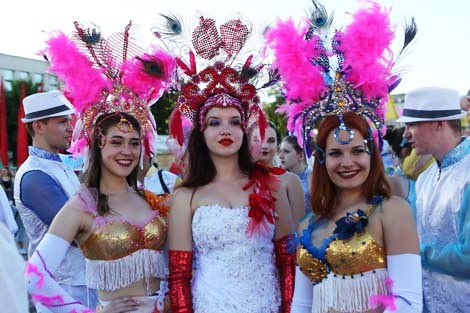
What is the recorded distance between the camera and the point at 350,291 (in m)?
2.84

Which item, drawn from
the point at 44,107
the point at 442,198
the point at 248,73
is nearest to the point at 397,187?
the point at 442,198

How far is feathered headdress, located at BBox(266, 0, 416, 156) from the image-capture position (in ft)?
10.4

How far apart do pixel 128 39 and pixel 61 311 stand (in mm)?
1715

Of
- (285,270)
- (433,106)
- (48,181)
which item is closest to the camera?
(285,270)

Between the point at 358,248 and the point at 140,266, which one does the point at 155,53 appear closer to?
the point at 140,266

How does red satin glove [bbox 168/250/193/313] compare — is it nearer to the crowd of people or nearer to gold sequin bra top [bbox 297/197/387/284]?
the crowd of people

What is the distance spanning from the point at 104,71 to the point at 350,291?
6.80 feet

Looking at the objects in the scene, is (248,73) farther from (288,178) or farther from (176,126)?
(288,178)

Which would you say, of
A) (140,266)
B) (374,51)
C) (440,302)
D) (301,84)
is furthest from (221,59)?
(440,302)

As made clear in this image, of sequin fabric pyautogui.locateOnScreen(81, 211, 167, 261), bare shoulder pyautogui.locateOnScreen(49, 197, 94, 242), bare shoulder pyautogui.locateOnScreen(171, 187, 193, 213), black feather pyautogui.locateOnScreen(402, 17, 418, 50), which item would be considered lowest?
sequin fabric pyautogui.locateOnScreen(81, 211, 167, 261)

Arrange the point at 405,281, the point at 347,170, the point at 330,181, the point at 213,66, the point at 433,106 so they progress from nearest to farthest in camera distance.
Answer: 1. the point at 405,281
2. the point at 347,170
3. the point at 330,181
4. the point at 213,66
5. the point at 433,106

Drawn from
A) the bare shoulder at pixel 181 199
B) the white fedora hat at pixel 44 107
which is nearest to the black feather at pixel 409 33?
the bare shoulder at pixel 181 199

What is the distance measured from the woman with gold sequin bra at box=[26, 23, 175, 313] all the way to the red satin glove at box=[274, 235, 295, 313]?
0.68m

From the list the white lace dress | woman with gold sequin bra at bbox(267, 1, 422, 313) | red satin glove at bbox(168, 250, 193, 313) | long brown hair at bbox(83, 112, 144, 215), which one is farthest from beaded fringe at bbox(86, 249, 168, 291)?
woman with gold sequin bra at bbox(267, 1, 422, 313)
